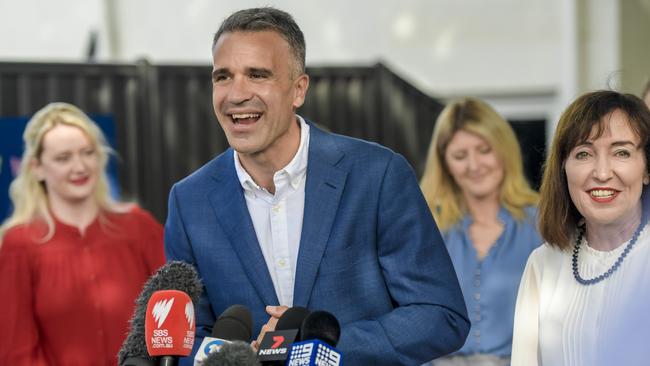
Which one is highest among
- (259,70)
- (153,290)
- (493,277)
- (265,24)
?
(265,24)

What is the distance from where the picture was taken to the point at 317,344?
260cm

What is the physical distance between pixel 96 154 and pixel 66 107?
0.28 metres

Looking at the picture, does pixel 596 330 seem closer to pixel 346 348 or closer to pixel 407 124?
pixel 346 348

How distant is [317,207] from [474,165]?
2254mm

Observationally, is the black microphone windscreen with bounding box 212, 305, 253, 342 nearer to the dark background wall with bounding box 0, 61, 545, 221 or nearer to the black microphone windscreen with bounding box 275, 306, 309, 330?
the black microphone windscreen with bounding box 275, 306, 309, 330

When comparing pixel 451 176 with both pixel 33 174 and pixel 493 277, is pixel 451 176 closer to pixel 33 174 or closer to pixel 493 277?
pixel 493 277

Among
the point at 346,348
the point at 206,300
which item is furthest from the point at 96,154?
the point at 346,348

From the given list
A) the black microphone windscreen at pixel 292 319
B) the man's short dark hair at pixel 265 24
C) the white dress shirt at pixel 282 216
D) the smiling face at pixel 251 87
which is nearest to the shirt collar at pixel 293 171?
the white dress shirt at pixel 282 216

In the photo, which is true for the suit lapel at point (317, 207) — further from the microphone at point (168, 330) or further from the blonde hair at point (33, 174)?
the blonde hair at point (33, 174)

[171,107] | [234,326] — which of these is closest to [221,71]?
[234,326]

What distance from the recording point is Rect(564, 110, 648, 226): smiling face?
326cm

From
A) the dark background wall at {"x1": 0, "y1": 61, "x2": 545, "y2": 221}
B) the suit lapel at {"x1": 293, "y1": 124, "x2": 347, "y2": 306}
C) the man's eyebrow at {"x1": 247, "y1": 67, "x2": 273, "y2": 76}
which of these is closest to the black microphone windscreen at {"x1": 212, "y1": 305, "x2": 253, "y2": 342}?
the suit lapel at {"x1": 293, "y1": 124, "x2": 347, "y2": 306}

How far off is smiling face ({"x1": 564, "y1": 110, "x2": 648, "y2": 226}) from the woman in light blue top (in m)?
1.79

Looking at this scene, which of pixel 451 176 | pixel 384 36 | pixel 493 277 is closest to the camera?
pixel 493 277
